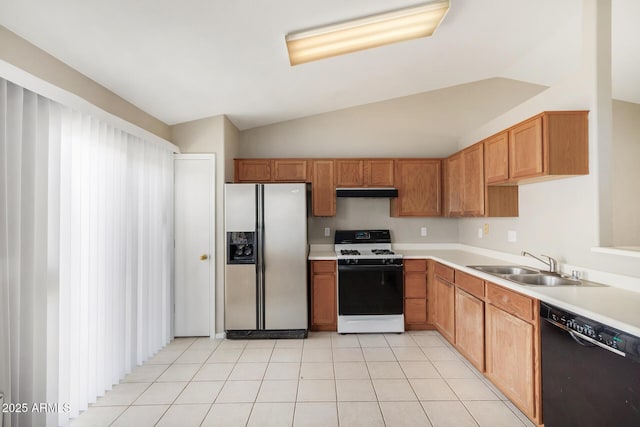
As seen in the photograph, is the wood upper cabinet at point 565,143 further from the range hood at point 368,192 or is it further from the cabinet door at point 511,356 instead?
the range hood at point 368,192

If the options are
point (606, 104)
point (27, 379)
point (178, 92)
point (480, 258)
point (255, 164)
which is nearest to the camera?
point (27, 379)

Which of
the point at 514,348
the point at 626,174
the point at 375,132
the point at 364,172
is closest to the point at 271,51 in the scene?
the point at 364,172

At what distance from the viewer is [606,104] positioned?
2109mm

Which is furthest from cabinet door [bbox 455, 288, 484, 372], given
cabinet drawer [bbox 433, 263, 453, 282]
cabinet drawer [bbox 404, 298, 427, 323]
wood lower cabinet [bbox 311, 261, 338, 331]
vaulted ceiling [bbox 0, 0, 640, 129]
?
vaulted ceiling [bbox 0, 0, 640, 129]

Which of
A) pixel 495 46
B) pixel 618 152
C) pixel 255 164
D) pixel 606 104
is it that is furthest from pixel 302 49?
pixel 618 152

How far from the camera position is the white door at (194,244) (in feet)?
11.3

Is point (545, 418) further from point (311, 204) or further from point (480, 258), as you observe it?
point (311, 204)

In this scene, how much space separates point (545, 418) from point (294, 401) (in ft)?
5.37

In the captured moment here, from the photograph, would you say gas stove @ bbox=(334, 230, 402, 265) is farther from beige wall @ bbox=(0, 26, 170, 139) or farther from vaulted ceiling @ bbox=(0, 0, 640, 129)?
beige wall @ bbox=(0, 26, 170, 139)

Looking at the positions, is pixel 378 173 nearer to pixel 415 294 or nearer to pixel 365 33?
pixel 415 294

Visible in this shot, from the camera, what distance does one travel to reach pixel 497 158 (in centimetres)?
277

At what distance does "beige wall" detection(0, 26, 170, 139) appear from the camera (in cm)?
162

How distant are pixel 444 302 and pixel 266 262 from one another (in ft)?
6.63

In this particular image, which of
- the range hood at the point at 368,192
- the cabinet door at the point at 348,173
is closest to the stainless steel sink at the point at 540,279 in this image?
the range hood at the point at 368,192
